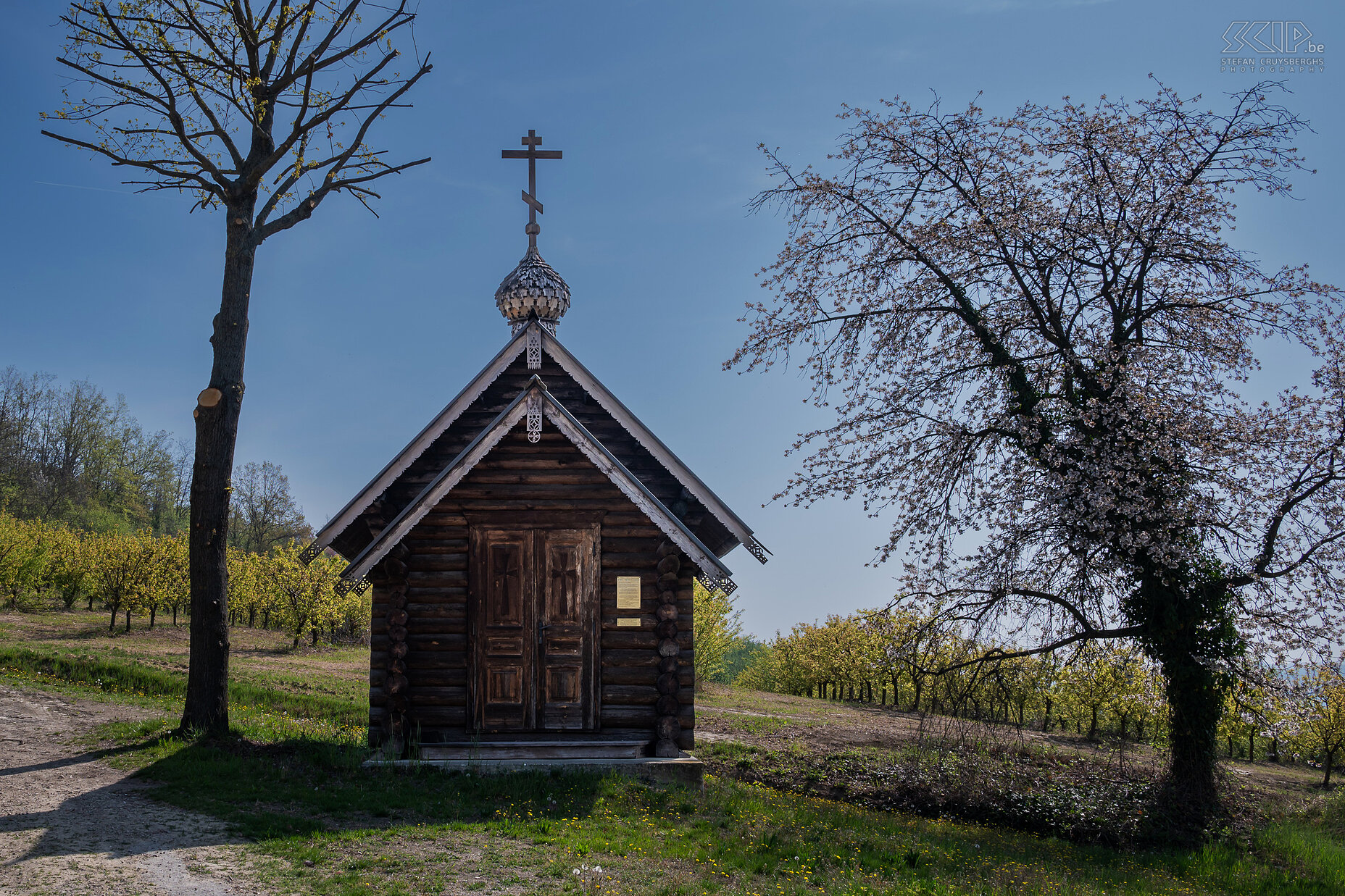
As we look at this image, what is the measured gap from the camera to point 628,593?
1139 centimetres

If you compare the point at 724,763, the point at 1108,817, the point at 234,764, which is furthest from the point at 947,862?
the point at 234,764

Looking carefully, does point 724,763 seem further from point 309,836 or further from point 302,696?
point 302,696

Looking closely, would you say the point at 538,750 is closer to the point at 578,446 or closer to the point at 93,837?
the point at 578,446

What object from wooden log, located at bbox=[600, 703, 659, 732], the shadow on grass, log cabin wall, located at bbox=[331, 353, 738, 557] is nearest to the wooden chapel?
wooden log, located at bbox=[600, 703, 659, 732]

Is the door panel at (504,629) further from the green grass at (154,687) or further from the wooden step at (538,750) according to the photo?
the green grass at (154,687)

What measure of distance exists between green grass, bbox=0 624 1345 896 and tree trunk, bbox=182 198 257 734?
0.68 meters

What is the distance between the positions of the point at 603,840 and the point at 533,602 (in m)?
3.96

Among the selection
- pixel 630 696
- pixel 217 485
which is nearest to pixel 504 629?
pixel 630 696

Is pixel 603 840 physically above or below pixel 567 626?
below


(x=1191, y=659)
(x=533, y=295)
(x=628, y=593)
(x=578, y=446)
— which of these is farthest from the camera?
(x=533, y=295)

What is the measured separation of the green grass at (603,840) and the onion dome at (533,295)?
6.92 metres

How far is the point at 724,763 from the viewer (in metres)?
13.7

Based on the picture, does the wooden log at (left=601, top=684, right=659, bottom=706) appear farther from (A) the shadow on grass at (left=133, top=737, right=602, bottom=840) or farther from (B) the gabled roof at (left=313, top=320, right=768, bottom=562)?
(B) the gabled roof at (left=313, top=320, right=768, bottom=562)

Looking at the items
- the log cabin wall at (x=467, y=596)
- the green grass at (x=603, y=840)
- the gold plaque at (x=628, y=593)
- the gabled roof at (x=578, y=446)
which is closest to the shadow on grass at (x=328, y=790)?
the green grass at (x=603, y=840)
